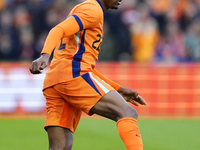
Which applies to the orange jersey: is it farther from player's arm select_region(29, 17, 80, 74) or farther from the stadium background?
the stadium background

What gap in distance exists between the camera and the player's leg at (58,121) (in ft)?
13.7

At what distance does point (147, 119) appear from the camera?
10406 mm

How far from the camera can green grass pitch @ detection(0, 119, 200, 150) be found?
22.9 feet

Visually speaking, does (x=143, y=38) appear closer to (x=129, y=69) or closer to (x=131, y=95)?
(x=129, y=69)

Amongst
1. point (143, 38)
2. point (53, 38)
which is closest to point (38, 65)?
point (53, 38)

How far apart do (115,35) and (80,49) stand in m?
8.21

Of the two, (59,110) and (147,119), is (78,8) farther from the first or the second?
(147,119)

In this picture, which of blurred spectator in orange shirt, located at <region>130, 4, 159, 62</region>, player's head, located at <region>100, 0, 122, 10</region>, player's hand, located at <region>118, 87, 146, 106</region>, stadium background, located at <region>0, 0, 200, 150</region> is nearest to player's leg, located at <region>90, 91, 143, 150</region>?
player's hand, located at <region>118, 87, 146, 106</region>

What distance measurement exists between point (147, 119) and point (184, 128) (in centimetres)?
155

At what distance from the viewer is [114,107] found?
3.79m

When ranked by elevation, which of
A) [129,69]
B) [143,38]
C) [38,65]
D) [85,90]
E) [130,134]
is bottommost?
[129,69]

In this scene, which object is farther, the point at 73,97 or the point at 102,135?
the point at 102,135

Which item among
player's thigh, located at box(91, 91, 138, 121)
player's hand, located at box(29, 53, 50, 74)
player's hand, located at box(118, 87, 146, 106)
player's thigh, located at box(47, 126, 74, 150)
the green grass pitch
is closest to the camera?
player's hand, located at box(29, 53, 50, 74)

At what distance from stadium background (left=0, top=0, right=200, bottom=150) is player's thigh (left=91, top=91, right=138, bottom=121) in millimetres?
3123
